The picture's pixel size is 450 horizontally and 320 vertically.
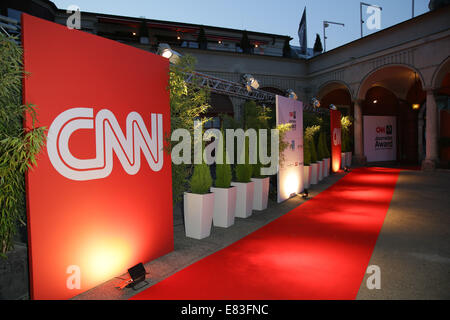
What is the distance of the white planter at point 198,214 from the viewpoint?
423cm

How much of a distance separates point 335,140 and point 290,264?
373 inches

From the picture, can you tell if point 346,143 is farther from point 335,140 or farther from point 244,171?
point 244,171

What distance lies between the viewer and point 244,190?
5363 millimetres

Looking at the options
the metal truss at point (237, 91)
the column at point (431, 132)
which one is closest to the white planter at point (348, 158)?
the column at point (431, 132)

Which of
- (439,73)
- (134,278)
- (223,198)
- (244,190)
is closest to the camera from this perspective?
(134,278)

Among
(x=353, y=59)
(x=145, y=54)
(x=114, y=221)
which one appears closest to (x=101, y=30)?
(x=353, y=59)

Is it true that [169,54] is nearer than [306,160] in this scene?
Yes

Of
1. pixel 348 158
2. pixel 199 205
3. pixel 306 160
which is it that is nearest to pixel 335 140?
pixel 348 158

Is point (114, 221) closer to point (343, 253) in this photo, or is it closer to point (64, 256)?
point (64, 256)

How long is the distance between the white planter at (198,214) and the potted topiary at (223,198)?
0.43 metres

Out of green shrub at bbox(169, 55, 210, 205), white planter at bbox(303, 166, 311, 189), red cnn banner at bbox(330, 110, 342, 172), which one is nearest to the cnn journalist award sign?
red cnn banner at bbox(330, 110, 342, 172)

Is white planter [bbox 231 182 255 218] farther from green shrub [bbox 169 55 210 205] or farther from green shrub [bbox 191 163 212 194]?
green shrub [bbox 169 55 210 205]

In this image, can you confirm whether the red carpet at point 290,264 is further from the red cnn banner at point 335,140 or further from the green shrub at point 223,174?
the red cnn banner at point 335,140

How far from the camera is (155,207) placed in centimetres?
357
